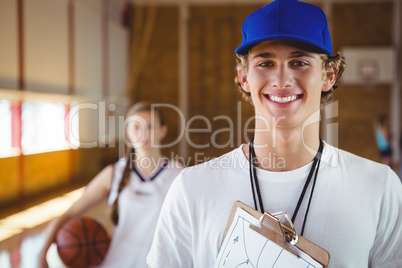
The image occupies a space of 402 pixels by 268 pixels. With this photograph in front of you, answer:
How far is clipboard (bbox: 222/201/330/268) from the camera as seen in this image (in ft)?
2.07

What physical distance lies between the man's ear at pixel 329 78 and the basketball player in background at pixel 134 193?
1014mm

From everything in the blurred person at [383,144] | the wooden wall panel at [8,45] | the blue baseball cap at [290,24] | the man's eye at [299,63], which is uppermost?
the wooden wall panel at [8,45]

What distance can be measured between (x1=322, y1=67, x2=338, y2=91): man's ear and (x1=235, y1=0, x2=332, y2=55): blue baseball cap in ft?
0.23

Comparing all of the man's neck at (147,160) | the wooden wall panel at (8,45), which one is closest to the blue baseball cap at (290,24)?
the man's neck at (147,160)

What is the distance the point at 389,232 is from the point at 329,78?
1.09ft

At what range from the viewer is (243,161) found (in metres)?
0.84

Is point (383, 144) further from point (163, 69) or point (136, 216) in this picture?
point (136, 216)

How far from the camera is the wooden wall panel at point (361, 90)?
7281 mm

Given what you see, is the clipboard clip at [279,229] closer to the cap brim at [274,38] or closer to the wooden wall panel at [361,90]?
the cap brim at [274,38]

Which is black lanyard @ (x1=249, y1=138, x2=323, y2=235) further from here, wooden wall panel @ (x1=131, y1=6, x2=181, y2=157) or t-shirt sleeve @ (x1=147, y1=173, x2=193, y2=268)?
wooden wall panel @ (x1=131, y1=6, x2=181, y2=157)

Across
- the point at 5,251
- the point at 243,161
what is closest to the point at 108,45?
the point at 5,251

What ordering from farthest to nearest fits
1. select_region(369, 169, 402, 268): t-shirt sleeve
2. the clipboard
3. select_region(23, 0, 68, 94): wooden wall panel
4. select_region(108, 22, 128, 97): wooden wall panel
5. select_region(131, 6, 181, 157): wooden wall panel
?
select_region(131, 6, 181, 157): wooden wall panel → select_region(108, 22, 128, 97): wooden wall panel → select_region(23, 0, 68, 94): wooden wall panel → select_region(369, 169, 402, 268): t-shirt sleeve → the clipboard

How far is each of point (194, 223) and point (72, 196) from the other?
4.87 meters

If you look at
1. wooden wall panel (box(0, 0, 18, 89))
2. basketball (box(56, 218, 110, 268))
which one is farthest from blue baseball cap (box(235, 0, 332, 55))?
wooden wall panel (box(0, 0, 18, 89))
